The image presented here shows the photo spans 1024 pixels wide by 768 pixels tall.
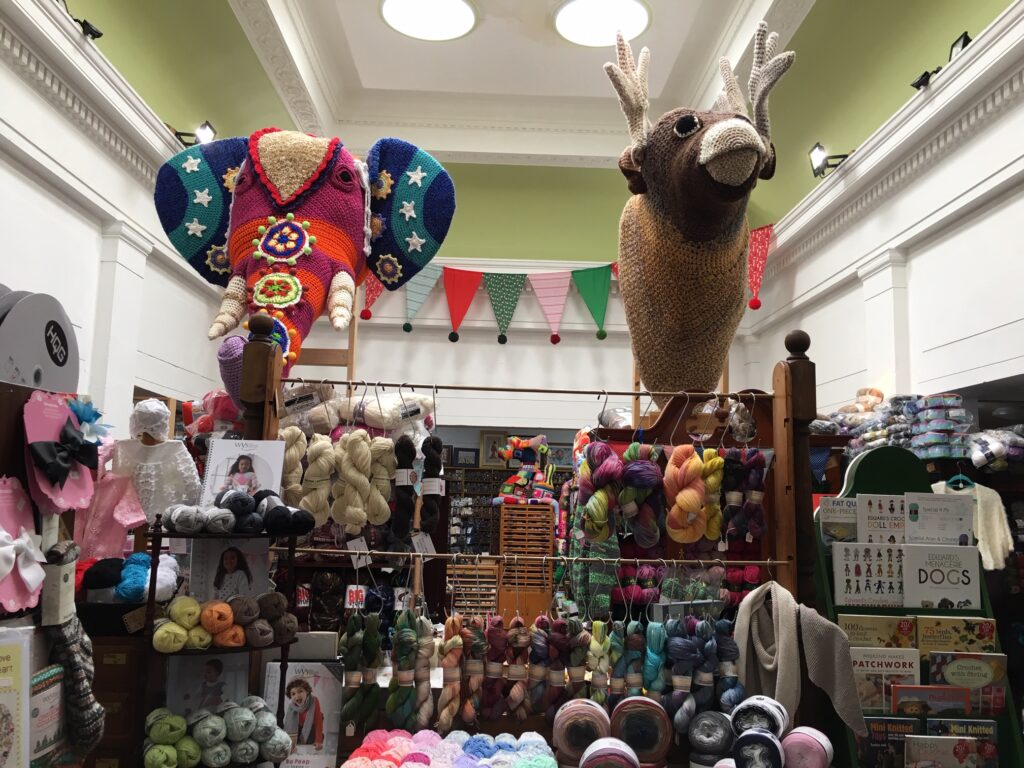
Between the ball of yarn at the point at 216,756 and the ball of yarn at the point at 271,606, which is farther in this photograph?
the ball of yarn at the point at 271,606

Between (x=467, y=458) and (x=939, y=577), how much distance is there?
160 inches

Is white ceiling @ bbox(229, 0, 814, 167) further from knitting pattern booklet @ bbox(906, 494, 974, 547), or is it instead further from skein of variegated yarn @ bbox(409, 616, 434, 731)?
skein of variegated yarn @ bbox(409, 616, 434, 731)

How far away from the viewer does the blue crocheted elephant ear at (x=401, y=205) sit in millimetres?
2674

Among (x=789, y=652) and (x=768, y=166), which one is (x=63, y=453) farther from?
(x=768, y=166)

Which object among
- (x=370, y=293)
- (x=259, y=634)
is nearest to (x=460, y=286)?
(x=370, y=293)

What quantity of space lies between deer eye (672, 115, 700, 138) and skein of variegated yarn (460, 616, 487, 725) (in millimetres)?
1528

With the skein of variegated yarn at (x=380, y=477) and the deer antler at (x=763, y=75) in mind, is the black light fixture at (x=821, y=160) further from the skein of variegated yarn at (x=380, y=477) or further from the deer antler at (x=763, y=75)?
the skein of variegated yarn at (x=380, y=477)

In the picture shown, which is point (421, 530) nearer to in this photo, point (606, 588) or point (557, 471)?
point (606, 588)

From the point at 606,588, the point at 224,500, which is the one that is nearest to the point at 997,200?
the point at 606,588

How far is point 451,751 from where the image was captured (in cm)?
162

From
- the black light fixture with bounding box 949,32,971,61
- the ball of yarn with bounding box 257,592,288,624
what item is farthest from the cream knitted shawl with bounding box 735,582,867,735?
the black light fixture with bounding box 949,32,971,61

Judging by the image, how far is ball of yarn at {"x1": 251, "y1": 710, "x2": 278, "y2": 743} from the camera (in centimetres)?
158

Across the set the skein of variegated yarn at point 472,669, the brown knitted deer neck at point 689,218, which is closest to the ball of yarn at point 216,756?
the skein of variegated yarn at point 472,669

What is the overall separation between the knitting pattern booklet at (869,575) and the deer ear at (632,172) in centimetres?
131
